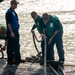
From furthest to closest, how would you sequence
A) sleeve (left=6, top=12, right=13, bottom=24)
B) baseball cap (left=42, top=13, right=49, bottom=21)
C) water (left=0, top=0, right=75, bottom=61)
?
water (left=0, top=0, right=75, bottom=61) → sleeve (left=6, top=12, right=13, bottom=24) → baseball cap (left=42, top=13, right=49, bottom=21)

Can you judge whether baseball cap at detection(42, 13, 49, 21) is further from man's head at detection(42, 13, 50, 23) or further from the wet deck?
the wet deck

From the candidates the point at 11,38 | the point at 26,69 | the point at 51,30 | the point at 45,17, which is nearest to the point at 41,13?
the point at 11,38

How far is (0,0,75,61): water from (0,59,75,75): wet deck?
1.55 metres

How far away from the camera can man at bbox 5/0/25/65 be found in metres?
9.01

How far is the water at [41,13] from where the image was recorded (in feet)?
39.8

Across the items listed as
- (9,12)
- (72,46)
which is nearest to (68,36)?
(72,46)

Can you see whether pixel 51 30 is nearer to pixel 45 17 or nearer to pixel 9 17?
pixel 45 17

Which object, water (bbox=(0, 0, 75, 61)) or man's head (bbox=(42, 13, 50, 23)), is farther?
water (bbox=(0, 0, 75, 61))

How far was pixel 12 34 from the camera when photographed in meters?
8.99

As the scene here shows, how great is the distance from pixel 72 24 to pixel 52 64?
257 inches

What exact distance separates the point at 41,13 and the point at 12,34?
9774 millimetres

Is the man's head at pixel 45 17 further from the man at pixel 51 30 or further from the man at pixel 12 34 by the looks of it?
the man at pixel 12 34

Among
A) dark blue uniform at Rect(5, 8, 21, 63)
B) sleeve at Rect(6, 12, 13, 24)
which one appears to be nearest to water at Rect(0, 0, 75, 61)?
dark blue uniform at Rect(5, 8, 21, 63)

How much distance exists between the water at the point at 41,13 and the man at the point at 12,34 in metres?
1.65
